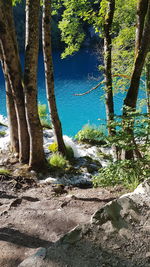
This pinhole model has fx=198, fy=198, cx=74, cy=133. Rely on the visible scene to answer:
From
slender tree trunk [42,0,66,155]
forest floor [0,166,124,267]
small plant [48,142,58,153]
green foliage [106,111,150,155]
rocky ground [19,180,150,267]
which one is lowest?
forest floor [0,166,124,267]

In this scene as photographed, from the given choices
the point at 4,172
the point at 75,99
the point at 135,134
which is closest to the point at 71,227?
the point at 135,134

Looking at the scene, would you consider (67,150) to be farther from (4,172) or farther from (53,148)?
(4,172)

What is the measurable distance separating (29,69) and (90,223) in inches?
144

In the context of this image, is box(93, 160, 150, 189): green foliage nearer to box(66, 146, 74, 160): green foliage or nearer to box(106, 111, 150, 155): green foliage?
box(106, 111, 150, 155): green foliage

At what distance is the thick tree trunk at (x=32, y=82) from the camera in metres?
4.16

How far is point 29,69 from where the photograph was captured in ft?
14.7

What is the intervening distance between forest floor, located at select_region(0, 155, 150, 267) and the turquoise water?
19.8ft

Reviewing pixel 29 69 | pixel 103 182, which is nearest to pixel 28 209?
pixel 103 182

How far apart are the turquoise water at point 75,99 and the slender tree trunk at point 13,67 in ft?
15.0

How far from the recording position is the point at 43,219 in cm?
297

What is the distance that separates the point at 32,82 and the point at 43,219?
2969 mm

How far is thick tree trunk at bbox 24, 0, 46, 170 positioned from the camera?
416cm

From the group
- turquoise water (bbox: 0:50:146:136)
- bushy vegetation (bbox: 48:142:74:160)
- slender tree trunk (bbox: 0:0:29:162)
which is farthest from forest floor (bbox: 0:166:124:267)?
turquoise water (bbox: 0:50:146:136)

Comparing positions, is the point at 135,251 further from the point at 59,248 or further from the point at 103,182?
the point at 103,182
